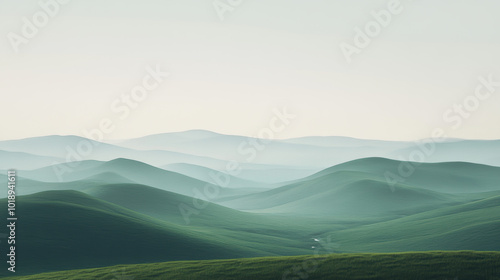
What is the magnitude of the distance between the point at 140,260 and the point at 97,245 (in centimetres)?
566

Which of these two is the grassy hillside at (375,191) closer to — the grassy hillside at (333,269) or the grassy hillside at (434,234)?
the grassy hillside at (434,234)

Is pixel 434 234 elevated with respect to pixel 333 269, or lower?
lower

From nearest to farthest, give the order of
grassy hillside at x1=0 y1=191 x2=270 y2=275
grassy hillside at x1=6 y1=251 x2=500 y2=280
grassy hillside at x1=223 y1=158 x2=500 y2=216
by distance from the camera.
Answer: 1. grassy hillside at x1=6 y1=251 x2=500 y2=280
2. grassy hillside at x1=0 y1=191 x2=270 y2=275
3. grassy hillside at x1=223 y1=158 x2=500 y2=216

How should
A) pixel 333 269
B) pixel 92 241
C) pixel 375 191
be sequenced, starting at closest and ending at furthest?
pixel 333 269, pixel 92 241, pixel 375 191

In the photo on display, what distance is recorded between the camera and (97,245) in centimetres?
5238

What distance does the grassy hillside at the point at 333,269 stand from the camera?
98.0 ft

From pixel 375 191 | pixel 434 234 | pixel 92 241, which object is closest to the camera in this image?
pixel 92 241

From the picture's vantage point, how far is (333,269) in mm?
32312

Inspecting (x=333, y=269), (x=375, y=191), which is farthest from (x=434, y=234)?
(x=375, y=191)

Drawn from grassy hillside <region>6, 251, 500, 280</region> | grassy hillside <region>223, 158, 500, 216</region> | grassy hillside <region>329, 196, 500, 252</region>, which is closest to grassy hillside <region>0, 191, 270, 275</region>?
grassy hillside <region>6, 251, 500, 280</region>

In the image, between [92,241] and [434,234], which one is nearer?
[92,241]

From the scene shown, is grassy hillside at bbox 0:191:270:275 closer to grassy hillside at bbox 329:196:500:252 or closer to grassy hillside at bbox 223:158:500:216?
grassy hillside at bbox 329:196:500:252

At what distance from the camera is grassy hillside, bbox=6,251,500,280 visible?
2986cm

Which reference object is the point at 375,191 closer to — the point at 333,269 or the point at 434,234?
the point at 434,234
